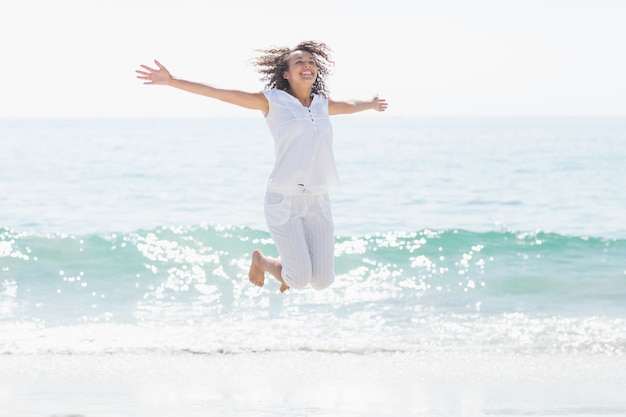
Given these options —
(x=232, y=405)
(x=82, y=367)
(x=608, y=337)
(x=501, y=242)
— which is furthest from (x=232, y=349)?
(x=501, y=242)

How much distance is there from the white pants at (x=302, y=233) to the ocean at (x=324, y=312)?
3.10ft

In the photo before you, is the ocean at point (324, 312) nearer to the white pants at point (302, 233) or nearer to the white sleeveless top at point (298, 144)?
the white pants at point (302, 233)

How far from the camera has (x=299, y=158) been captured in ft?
22.6

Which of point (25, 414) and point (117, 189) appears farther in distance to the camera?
point (117, 189)

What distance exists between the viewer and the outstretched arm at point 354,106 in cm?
729

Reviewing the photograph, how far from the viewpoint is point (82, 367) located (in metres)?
8.45

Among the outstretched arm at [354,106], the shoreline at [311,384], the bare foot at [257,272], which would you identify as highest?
the outstretched arm at [354,106]

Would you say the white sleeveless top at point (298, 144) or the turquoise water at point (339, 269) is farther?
the turquoise water at point (339, 269)

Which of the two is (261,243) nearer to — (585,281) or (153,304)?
(153,304)

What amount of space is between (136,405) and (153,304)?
4.91 meters

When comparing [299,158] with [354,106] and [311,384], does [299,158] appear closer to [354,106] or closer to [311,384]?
[354,106]

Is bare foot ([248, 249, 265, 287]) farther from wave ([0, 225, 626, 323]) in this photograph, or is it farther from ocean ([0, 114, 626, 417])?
wave ([0, 225, 626, 323])

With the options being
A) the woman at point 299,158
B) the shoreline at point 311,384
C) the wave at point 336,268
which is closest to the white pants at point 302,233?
the woman at point 299,158

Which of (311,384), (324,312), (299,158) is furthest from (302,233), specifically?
(324,312)
